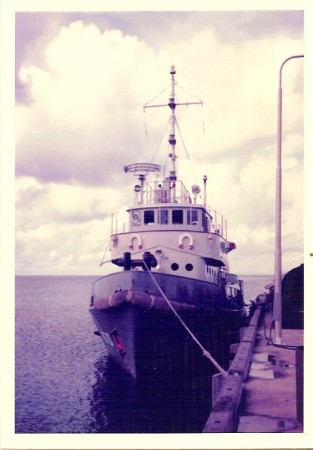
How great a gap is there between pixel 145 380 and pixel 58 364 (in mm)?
5786

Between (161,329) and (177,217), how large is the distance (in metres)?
3.96

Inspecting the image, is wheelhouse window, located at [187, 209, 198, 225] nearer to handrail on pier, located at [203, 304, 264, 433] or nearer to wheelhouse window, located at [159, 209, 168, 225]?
wheelhouse window, located at [159, 209, 168, 225]

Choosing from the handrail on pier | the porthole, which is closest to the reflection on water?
the handrail on pier

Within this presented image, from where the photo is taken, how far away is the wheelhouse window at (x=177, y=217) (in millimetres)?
14000

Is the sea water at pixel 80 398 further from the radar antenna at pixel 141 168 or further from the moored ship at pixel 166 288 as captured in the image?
the radar antenna at pixel 141 168

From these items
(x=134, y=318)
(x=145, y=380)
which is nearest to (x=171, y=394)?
(x=145, y=380)

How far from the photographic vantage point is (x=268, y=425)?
5.45 metres

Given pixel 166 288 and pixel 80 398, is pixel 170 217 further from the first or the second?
pixel 80 398

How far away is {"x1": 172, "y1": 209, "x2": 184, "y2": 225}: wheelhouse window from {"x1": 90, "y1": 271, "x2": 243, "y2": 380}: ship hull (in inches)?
88.1

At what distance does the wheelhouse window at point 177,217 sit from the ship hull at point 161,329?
2238 millimetres

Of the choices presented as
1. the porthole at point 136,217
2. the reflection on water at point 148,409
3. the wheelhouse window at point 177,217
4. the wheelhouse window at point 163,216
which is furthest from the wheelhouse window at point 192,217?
the reflection on water at point 148,409

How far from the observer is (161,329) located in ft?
35.8

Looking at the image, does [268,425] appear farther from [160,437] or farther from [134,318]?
[134,318]
